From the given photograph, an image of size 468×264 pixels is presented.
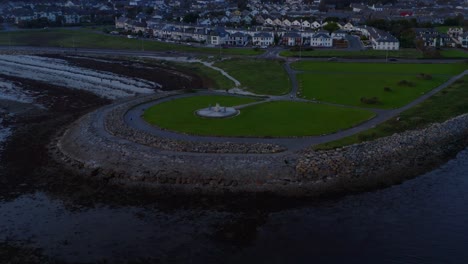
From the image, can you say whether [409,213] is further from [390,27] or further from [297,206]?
[390,27]

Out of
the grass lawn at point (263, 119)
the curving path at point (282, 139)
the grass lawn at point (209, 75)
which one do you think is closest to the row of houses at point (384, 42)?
the grass lawn at point (209, 75)

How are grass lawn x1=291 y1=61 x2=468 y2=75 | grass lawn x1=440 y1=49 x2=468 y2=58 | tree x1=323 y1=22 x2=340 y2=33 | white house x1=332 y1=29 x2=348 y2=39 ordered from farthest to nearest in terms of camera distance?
tree x1=323 y1=22 x2=340 y2=33 → white house x1=332 y1=29 x2=348 y2=39 → grass lawn x1=440 y1=49 x2=468 y2=58 → grass lawn x1=291 y1=61 x2=468 y2=75

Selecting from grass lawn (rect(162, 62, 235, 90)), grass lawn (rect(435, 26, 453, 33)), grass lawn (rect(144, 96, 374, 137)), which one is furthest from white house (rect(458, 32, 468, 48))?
grass lawn (rect(144, 96, 374, 137))

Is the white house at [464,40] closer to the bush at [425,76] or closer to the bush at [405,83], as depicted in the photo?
the bush at [425,76]

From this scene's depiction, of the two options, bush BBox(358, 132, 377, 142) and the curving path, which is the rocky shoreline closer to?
bush BBox(358, 132, 377, 142)

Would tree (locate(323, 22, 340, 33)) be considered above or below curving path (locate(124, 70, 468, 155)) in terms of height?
above

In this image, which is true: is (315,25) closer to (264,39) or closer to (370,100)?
(264,39)
